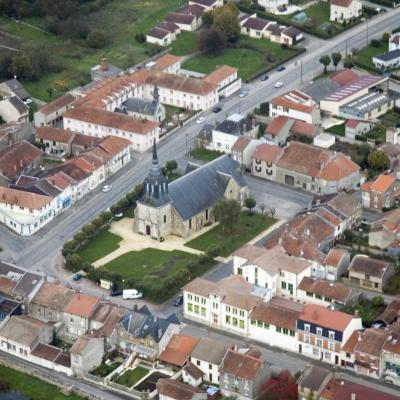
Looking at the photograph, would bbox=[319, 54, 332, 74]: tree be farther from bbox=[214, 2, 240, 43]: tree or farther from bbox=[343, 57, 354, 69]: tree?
bbox=[214, 2, 240, 43]: tree

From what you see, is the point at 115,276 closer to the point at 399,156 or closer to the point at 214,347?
the point at 214,347

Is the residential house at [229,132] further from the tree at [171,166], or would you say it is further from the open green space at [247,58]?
the open green space at [247,58]

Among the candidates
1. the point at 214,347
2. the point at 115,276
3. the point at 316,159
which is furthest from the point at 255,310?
the point at 316,159

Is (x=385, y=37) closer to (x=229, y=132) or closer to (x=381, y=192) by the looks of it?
(x=229, y=132)

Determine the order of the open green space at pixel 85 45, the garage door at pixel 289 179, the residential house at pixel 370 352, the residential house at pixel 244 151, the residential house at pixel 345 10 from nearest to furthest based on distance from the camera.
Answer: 1. the residential house at pixel 370 352
2. the garage door at pixel 289 179
3. the residential house at pixel 244 151
4. the open green space at pixel 85 45
5. the residential house at pixel 345 10

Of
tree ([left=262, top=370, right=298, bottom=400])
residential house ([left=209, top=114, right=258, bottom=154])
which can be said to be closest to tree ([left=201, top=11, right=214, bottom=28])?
residential house ([left=209, top=114, right=258, bottom=154])

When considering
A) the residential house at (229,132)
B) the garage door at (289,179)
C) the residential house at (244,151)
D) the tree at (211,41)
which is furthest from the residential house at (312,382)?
the tree at (211,41)

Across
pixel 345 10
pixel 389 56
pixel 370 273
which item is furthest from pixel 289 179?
pixel 345 10
